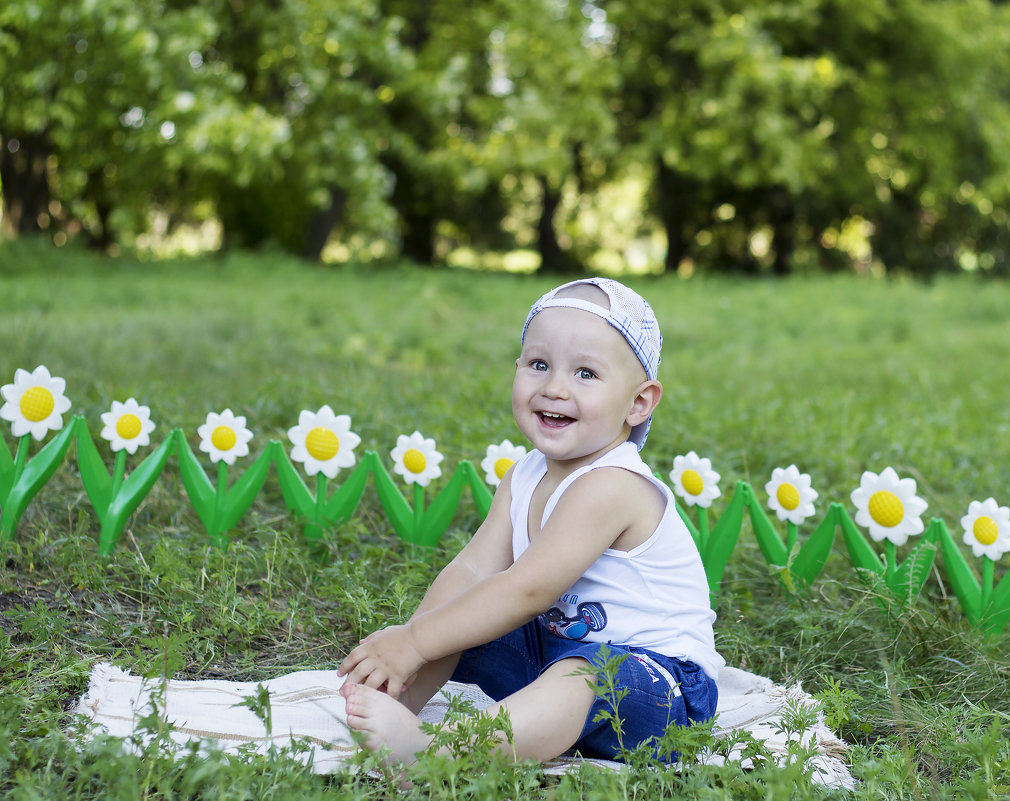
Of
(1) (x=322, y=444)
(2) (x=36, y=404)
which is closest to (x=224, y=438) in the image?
(1) (x=322, y=444)

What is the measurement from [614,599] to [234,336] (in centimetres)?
478

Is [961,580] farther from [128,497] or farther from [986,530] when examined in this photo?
[128,497]

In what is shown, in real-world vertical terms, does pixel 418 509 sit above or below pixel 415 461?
below

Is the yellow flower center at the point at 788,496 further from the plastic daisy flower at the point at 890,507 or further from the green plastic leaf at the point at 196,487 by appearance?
the green plastic leaf at the point at 196,487

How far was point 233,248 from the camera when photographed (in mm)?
14469

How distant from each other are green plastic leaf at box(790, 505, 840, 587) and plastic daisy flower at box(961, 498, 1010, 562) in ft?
1.16

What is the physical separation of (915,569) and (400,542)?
149 cm

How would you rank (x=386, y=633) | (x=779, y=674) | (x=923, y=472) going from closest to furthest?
(x=386, y=633) → (x=779, y=674) → (x=923, y=472)

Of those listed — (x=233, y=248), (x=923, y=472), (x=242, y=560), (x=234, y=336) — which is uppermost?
(x=242, y=560)

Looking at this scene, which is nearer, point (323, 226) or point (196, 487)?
point (196, 487)

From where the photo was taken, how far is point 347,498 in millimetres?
2881

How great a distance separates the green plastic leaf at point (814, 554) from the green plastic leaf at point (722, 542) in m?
0.19

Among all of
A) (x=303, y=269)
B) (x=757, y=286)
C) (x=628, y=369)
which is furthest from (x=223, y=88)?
(x=628, y=369)

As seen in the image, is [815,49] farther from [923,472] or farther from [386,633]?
[386,633]
